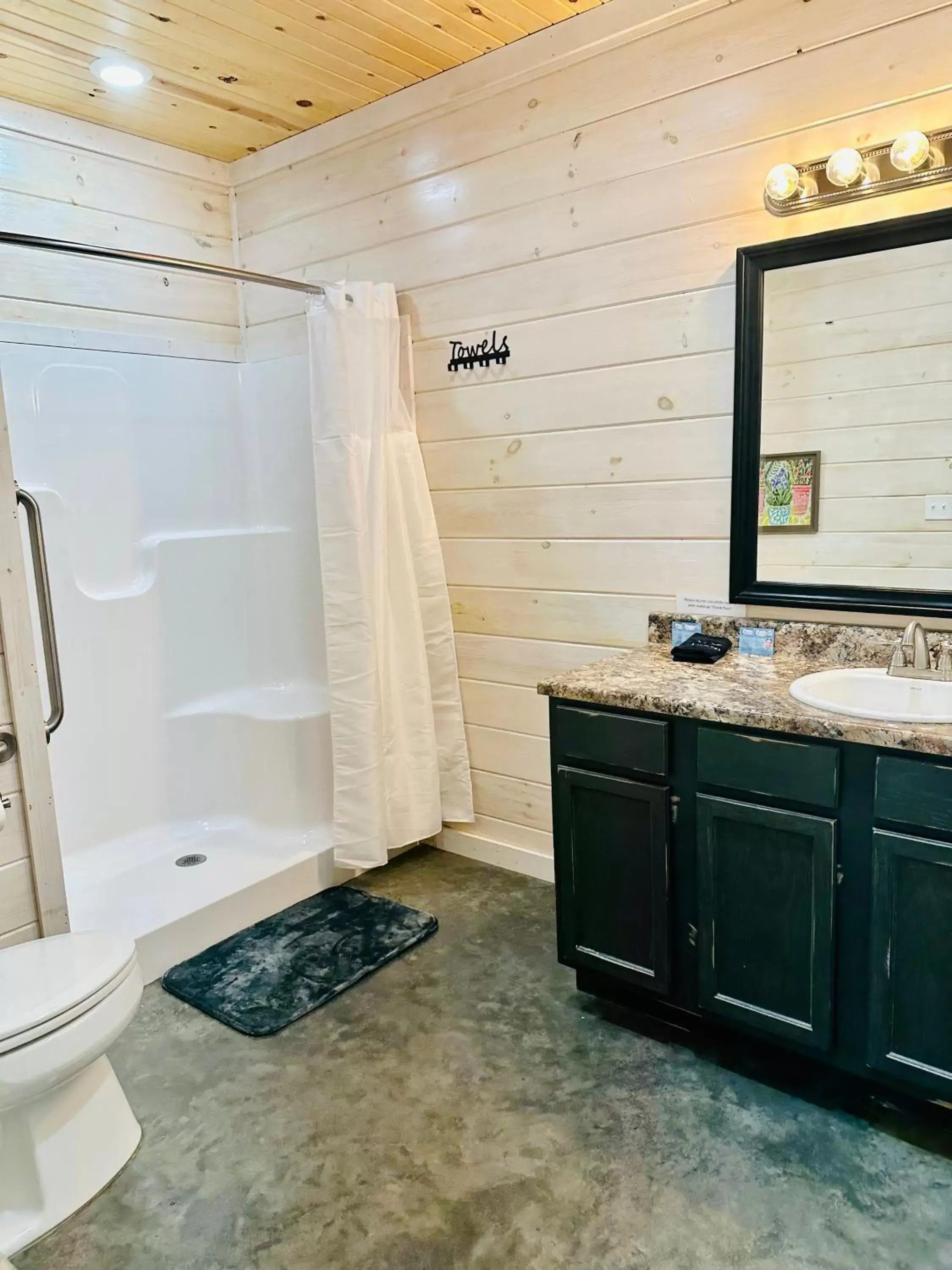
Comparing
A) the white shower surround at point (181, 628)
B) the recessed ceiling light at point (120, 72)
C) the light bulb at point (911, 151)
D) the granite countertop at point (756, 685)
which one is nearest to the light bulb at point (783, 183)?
the light bulb at point (911, 151)

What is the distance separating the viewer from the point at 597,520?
2.57 m

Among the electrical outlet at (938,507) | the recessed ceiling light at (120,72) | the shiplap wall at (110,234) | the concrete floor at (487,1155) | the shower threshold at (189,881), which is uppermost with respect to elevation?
the recessed ceiling light at (120,72)

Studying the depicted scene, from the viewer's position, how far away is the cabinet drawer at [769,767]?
1.68 m

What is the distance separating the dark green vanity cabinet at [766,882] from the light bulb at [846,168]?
1.22 metres

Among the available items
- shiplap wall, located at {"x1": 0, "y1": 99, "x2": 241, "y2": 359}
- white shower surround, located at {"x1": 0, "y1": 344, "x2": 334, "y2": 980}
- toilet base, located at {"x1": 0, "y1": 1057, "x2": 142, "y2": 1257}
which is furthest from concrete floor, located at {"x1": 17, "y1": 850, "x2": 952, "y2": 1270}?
shiplap wall, located at {"x1": 0, "y1": 99, "x2": 241, "y2": 359}

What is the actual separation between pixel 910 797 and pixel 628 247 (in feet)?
5.26

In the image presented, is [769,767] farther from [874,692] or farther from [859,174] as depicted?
[859,174]

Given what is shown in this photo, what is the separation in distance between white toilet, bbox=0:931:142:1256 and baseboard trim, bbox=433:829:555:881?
1461mm

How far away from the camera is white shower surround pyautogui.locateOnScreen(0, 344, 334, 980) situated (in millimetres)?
2766

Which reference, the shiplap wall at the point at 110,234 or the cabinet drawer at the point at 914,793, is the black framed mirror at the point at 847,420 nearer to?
the cabinet drawer at the point at 914,793

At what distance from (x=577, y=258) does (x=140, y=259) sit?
1.20 m

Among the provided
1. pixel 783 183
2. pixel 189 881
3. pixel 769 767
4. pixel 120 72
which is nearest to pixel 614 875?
pixel 769 767

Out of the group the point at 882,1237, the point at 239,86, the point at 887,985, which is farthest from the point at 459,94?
the point at 882,1237

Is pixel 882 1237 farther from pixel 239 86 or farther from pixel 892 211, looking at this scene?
pixel 239 86
